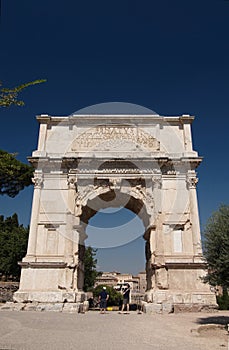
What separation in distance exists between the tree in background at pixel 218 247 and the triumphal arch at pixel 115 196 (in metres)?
3.92

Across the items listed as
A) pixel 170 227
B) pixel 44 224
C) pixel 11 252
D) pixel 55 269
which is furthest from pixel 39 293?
pixel 11 252

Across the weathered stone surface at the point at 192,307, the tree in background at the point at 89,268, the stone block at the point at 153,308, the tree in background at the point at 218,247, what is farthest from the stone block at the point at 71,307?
the tree in background at the point at 89,268

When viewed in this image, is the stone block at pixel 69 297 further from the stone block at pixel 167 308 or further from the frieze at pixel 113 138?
the frieze at pixel 113 138

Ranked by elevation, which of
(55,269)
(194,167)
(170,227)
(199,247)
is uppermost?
(194,167)

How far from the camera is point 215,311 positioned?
1120 cm

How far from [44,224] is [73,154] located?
3373mm

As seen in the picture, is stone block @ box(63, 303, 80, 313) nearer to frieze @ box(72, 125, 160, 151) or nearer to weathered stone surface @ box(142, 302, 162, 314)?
weathered stone surface @ box(142, 302, 162, 314)

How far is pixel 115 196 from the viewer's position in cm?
1427

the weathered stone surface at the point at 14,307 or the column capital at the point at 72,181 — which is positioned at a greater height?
the column capital at the point at 72,181

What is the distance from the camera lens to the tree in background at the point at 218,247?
24.7 ft

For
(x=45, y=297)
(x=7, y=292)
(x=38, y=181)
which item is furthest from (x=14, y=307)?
(x=7, y=292)

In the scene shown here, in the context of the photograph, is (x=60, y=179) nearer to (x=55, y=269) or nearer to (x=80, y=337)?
(x=55, y=269)

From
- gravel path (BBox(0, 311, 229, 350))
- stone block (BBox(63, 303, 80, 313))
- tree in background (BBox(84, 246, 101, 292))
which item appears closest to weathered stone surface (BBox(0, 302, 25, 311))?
stone block (BBox(63, 303, 80, 313))

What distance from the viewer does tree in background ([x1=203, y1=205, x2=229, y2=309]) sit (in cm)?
753
